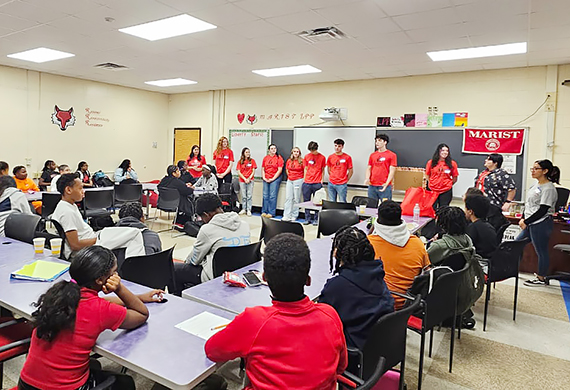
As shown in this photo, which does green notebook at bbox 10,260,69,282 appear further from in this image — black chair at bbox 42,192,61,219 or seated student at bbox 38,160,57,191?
seated student at bbox 38,160,57,191

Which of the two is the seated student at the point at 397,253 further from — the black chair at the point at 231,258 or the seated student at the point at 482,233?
the seated student at the point at 482,233

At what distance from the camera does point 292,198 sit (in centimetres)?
841

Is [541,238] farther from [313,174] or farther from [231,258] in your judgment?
[313,174]

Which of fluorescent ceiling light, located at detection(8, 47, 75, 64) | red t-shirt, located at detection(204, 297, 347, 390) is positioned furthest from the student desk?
fluorescent ceiling light, located at detection(8, 47, 75, 64)

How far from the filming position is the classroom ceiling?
13.4ft

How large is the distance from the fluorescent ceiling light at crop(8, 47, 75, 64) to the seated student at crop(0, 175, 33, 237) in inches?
130

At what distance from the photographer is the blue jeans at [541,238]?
4.71m

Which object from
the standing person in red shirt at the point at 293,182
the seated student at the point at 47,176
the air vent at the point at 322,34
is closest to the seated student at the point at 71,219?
the air vent at the point at 322,34

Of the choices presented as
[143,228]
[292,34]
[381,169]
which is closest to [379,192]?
[381,169]

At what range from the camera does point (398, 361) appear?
1981 millimetres

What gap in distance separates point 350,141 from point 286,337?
7.00m

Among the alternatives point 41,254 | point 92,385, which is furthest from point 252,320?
point 41,254

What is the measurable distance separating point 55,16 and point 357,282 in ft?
15.6

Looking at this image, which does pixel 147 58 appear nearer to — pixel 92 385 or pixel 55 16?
pixel 55 16
